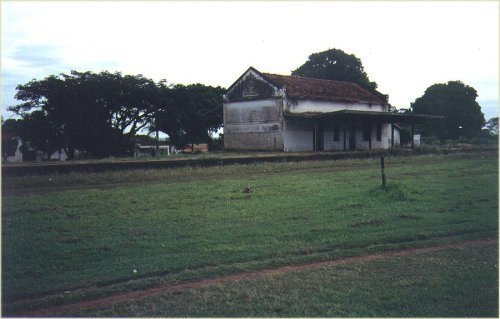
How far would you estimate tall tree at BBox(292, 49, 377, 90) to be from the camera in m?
55.2

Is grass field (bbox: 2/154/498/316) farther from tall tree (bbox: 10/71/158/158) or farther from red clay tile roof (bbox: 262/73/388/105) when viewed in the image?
red clay tile roof (bbox: 262/73/388/105)

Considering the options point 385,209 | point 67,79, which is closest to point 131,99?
point 67,79

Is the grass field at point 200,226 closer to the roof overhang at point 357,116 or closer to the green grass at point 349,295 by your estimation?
the green grass at point 349,295

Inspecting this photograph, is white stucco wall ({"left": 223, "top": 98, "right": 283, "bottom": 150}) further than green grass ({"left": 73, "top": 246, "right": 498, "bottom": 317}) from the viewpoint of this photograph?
Yes

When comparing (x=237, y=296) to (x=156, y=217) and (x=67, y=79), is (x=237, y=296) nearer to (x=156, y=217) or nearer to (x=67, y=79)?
(x=156, y=217)

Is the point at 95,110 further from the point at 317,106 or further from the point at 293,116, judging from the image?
the point at 317,106

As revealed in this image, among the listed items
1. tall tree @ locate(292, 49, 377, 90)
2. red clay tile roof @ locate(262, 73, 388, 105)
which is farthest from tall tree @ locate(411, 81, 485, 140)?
red clay tile roof @ locate(262, 73, 388, 105)

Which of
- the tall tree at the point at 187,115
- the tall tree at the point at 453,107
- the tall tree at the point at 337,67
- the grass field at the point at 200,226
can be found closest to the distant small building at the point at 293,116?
the tall tree at the point at 187,115

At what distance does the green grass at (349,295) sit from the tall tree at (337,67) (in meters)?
50.9

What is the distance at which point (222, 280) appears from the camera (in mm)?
5582

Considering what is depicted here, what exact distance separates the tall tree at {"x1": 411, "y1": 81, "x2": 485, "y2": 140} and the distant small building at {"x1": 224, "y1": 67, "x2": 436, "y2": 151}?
19.1 m

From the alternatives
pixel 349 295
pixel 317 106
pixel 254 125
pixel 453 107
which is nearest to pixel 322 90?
pixel 317 106

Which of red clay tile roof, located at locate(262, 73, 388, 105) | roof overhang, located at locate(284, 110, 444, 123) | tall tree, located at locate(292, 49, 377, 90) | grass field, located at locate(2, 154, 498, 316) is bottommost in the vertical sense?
grass field, located at locate(2, 154, 498, 316)

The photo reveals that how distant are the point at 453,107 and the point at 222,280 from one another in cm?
5445
